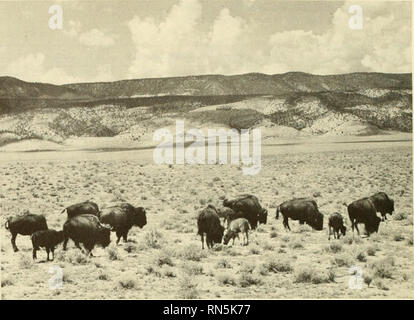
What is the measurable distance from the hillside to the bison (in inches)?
127

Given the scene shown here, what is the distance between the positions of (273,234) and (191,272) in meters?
2.78

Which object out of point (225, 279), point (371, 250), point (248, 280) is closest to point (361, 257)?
point (371, 250)

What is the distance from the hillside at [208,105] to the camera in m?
18.9

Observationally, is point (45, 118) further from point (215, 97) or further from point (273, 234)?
point (273, 234)

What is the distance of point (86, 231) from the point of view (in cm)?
1570

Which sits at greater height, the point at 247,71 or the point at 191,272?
A: the point at 247,71

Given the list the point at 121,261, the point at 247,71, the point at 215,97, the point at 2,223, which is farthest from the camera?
the point at 215,97

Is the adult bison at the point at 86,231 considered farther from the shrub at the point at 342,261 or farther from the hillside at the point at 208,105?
the shrub at the point at 342,261

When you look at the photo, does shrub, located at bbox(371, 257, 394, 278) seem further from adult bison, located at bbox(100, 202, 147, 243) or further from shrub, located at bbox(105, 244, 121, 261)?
shrub, located at bbox(105, 244, 121, 261)

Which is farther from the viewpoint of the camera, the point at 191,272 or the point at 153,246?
the point at 153,246

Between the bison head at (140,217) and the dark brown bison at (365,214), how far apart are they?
5769 mm

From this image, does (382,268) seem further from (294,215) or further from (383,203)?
(294,215)

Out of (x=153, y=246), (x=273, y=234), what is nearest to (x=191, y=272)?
(x=153, y=246)
